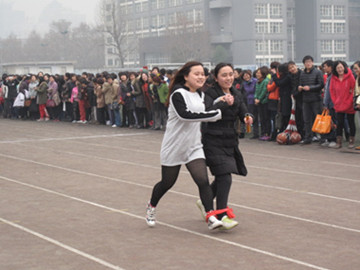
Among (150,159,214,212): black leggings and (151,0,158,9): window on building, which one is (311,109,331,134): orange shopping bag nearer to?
(150,159,214,212): black leggings

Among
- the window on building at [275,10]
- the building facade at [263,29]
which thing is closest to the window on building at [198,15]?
the building facade at [263,29]

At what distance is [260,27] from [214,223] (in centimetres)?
11176

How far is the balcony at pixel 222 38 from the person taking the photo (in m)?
119

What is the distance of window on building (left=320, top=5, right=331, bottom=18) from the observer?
121 metres

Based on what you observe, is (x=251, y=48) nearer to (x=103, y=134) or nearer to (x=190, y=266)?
(x=103, y=134)

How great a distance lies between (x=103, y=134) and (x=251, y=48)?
9732cm

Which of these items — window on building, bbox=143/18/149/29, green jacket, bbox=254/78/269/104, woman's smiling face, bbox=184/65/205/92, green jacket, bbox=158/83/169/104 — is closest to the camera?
woman's smiling face, bbox=184/65/205/92

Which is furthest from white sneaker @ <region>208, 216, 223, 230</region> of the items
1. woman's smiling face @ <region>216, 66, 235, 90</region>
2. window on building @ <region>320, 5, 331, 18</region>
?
window on building @ <region>320, 5, 331, 18</region>

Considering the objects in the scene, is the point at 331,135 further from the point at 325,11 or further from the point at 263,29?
the point at 325,11

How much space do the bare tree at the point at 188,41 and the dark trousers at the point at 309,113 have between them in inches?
3839

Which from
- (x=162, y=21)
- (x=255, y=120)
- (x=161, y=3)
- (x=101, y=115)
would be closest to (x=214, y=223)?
(x=255, y=120)

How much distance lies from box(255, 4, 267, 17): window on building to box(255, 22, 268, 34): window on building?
1.31 metres

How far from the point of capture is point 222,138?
7.70 meters

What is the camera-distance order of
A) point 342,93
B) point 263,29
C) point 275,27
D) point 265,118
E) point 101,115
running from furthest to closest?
1. point 275,27
2. point 263,29
3. point 101,115
4. point 265,118
5. point 342,93
